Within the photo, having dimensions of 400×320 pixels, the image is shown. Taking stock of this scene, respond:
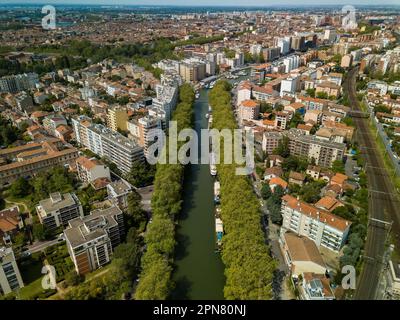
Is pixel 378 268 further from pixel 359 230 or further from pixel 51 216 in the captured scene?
pixel 51 216

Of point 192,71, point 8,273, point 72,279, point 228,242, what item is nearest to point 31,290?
point 8,273

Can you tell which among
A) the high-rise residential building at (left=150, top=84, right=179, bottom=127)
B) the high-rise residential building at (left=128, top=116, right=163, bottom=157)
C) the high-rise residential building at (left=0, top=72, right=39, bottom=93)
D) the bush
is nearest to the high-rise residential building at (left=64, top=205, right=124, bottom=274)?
the bush

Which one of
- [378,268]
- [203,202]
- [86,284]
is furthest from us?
[203,202]

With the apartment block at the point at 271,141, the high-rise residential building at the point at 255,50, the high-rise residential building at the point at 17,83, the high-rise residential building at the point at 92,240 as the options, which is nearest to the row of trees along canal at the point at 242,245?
the high-rise residential building at the point at 92,240

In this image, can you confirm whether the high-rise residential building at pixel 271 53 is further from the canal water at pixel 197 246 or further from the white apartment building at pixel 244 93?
the canal water at pixel 197 246

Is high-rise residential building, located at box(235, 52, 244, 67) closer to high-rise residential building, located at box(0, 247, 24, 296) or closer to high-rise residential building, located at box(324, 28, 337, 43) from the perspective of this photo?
high-rise residential building, located at box(324, 28, 337, 43)

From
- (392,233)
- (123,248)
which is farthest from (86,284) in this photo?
(392,233)

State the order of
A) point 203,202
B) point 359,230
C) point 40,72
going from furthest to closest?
point 40,72 → point 203,202 → point 359,230
